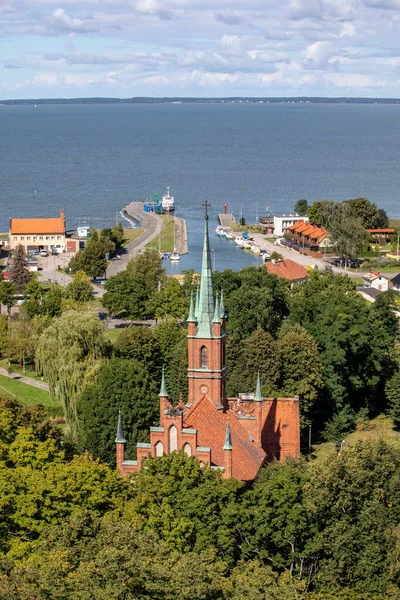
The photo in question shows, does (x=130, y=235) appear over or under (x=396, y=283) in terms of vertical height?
over

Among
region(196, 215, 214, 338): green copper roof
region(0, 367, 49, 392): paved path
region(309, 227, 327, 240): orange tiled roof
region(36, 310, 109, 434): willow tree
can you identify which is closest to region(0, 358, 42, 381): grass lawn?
region(0, 367, 49, 392): paved path

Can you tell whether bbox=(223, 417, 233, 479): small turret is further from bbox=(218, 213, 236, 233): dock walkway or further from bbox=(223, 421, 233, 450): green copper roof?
bbox=(218, 213, 236, 233): dock walkway

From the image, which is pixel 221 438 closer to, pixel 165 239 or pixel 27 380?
pixel 27 380

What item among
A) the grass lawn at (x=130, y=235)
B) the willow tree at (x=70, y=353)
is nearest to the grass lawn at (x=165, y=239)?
the grass lawn at (x=130, y=235)

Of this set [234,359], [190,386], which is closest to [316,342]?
[234,359]

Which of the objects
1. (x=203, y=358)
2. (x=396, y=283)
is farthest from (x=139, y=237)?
(x=203, y=358)

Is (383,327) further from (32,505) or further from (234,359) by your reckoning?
(32,505)
